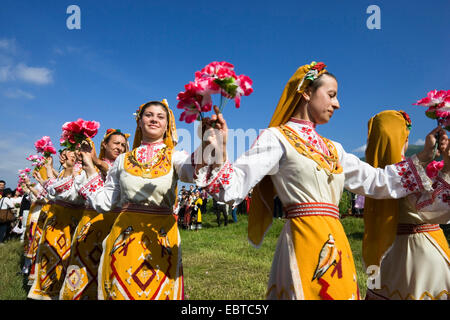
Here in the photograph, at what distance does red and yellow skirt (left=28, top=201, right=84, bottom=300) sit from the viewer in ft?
15.3

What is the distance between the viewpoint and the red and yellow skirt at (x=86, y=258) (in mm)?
3832

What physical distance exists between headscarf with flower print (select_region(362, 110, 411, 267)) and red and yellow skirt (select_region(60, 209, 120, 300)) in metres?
2.73

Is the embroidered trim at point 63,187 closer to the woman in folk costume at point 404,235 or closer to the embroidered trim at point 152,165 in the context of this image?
the embroidered trim at point 152,165

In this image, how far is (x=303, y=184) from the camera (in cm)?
210

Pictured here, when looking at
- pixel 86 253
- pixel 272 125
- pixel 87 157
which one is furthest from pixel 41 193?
pixel 272 125

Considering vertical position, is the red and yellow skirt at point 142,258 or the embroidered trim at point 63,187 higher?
the embroidered trim at point 63,187

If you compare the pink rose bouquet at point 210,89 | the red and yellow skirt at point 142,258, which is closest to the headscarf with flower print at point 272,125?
the pink rose bouquet at point 210,89

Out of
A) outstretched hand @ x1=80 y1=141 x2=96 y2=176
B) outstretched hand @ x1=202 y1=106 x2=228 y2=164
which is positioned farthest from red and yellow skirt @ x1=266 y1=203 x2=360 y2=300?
outstretched hand @ x1=80 y1=141 x2=96 y2=176

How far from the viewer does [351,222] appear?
12180 mm

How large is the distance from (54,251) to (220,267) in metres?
3.53

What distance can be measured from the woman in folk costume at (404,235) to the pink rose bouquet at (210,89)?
1.65 metres

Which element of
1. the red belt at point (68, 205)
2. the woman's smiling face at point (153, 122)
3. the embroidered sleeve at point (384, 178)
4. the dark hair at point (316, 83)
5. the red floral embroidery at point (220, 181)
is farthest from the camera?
the red belt at point (68, 205)

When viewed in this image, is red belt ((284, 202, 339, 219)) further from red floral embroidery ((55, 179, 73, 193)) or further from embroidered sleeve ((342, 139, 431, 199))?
red floral embroidery ((55, 179, 73, 193))

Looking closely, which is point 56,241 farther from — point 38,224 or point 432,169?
point 432,169
